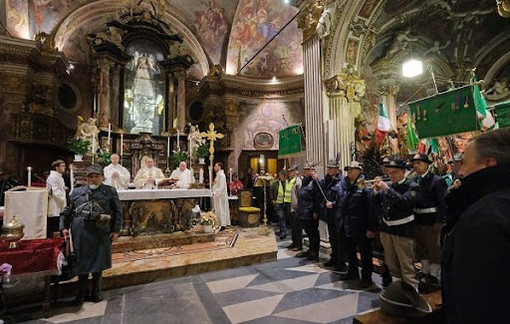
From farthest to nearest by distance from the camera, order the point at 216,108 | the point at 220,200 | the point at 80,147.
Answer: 1. the point at 216,108
2. the point at 220,200
3. the point at 80,147

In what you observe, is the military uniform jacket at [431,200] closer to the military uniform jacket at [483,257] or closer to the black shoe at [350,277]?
the black shoe at [350,277]

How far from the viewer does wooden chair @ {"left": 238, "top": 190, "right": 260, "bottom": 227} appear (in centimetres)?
888

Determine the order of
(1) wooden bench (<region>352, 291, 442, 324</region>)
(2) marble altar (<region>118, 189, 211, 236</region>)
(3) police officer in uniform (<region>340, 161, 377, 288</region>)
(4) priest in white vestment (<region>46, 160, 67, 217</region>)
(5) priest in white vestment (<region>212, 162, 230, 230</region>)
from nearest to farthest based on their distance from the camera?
1. (1) wooden bench (<region>352, 291, 442, 324</region>)
2. (3) police officer in uniform (<region>340, 161, 377, 288</region>)
3. (4) priest in white vestment (<region>46, 160, 67, 217</region>)
4. (2) marble altar (<region>118, 189, 211, 236</region>)
5. (5) priest in white vestment (<region>212, 162, 230, 230</region>)

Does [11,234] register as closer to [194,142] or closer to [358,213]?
[358,213]

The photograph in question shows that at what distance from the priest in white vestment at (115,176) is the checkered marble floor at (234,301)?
129 inches

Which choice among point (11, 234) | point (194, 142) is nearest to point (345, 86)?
point (194, 142)

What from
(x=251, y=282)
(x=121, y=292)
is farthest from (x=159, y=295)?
(x=251, y=282)

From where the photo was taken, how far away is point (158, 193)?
631cm

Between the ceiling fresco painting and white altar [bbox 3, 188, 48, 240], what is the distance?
11.0 metres

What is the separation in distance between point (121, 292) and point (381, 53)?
1128cm

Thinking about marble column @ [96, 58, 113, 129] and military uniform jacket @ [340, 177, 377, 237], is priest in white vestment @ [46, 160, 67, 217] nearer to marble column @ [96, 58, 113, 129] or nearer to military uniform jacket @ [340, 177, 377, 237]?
marble column @ [96, 58, 113, 129]

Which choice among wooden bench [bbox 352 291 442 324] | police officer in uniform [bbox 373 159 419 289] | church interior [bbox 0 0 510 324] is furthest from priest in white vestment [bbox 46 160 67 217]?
wooden bench [bbox 352 291 442 324]

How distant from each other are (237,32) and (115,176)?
1032 centimetres

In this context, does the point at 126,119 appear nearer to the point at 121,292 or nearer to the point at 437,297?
the point at 121,292
